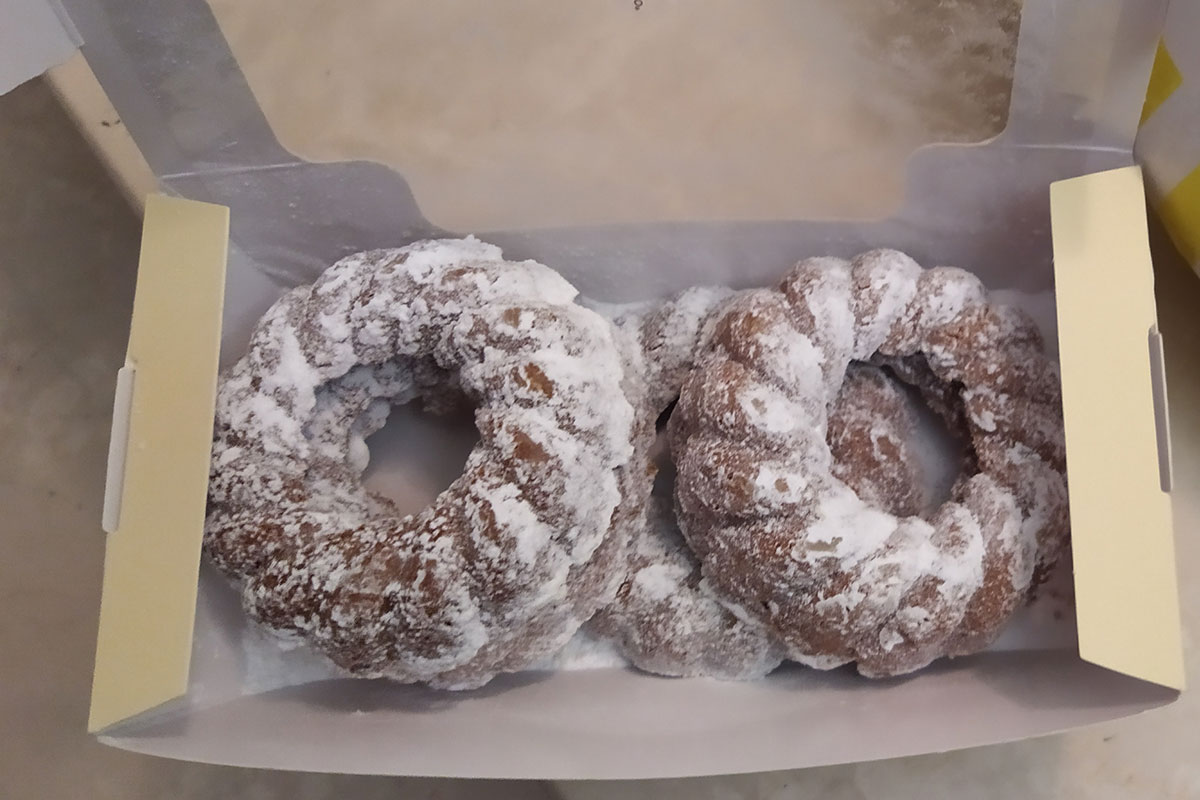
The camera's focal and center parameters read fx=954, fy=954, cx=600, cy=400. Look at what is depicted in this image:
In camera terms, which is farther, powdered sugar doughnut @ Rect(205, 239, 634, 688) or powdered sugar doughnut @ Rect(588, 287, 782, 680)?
powdered sugar doughnut @ Rect(588, 287, 782, 680)

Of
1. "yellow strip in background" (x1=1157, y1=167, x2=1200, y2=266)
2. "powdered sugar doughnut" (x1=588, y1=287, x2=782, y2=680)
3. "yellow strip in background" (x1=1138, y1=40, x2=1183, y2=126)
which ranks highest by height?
"yellow strip in background" (x1=1138, y1=40, x2=1183, y2=126)

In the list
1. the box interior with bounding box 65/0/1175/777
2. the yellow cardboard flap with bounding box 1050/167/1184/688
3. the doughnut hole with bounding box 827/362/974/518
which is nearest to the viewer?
the yellow cardboard flap with bounding box 1050/167/1184/688

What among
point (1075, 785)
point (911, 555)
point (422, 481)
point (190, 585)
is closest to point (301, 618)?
point (190, 585)

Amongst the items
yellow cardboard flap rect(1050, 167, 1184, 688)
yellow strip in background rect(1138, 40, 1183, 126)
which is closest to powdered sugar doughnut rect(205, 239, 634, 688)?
yellow cardboard flap rect(1050, 167, 1184, 688)

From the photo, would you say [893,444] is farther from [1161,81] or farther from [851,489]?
[1161,81]

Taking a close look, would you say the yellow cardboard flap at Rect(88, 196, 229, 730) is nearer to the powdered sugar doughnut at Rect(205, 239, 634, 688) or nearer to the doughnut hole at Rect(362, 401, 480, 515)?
the powdered sugar doughnut at Rect(205, 239, 634, 688)

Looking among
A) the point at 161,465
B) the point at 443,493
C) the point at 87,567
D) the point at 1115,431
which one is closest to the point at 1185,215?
the point at 1115,431

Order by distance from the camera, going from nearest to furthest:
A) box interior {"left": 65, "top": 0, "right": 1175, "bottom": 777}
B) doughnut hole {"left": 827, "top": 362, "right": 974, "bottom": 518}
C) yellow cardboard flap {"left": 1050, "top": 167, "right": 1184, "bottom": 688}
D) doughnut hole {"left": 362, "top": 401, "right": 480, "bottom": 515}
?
yellow cardboard flap {"left": 1050, "top": 167, "right": 1184, "bottom": 688}
box interior {"left": 65, "top": 0, "right": 1175, "bottom": 777}
doughnut hole {"left": 827, "top": 362, "right": 974, "bottom": 518}
doughnut hole {"left": 362, "top": 401, "right": 480, "bottom": 515}

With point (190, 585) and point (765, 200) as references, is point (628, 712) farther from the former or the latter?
point (765, 200)

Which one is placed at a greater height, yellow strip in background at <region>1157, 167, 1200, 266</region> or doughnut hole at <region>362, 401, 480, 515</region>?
yellow strip in background at <region>1157, 167, 1200, 266</region>
